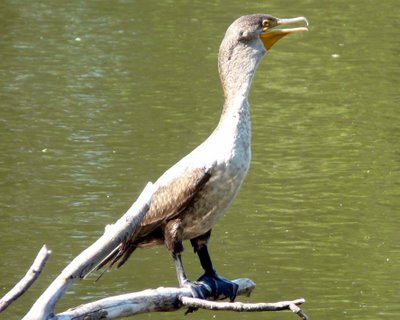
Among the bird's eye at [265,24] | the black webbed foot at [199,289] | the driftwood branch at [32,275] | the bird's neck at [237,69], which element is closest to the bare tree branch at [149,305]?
the driftwood branch at [32,275]

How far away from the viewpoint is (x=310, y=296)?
9414mm

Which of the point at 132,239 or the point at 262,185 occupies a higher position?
the point at 132,239

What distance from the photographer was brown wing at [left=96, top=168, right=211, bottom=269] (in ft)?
19.7

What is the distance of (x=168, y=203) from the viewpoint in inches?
242

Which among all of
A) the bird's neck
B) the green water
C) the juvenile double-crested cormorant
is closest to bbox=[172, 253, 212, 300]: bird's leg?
the juvenile double-crested cormorant

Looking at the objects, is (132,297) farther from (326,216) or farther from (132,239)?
(326,216)

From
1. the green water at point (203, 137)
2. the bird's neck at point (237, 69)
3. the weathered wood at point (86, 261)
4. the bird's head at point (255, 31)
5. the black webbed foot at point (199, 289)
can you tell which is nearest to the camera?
the weathered wood at point (86, 261)

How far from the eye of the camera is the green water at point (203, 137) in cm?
977

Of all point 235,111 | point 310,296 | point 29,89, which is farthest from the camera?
point 29,89

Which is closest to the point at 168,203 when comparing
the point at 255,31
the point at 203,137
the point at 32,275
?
the point at 255,31

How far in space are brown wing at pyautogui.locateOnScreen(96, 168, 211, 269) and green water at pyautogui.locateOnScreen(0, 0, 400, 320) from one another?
297cm

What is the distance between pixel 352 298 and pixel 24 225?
2.85 m

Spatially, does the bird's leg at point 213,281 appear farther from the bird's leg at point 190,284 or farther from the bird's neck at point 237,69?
the bird's neck at point 237,69

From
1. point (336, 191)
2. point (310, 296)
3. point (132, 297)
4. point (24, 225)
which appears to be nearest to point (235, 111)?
point (132, 297)
